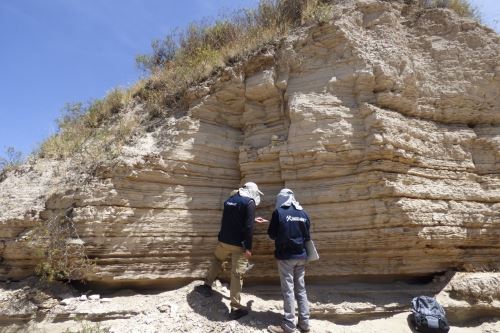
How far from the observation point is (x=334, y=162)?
5.61 meters

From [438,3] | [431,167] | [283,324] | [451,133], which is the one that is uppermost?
[438,3]

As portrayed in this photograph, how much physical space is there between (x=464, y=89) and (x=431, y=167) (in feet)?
5.38

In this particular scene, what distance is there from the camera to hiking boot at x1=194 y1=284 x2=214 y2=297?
5.21 metres

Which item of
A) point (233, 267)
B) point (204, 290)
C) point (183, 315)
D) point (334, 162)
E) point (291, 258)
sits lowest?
point (183, 315)

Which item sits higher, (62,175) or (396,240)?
(62,175)

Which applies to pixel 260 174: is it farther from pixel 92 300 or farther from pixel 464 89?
pixel 464 89

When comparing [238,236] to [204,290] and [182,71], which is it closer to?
[204,290]

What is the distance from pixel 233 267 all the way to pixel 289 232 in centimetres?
88

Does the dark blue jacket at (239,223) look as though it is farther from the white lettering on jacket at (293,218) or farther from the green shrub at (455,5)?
the green shrub at (455,5)

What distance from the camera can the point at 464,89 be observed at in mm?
6301

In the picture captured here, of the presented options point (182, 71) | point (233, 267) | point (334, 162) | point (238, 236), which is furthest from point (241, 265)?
point (182, 71)

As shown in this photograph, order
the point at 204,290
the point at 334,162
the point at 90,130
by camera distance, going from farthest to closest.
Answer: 1. the point at 90,130
2. the point at 334,162
3. the point at 204,290

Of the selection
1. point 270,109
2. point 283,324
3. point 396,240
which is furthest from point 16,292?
point 396,240

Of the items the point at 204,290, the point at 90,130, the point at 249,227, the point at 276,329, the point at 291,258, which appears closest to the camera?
the point at 276,329
